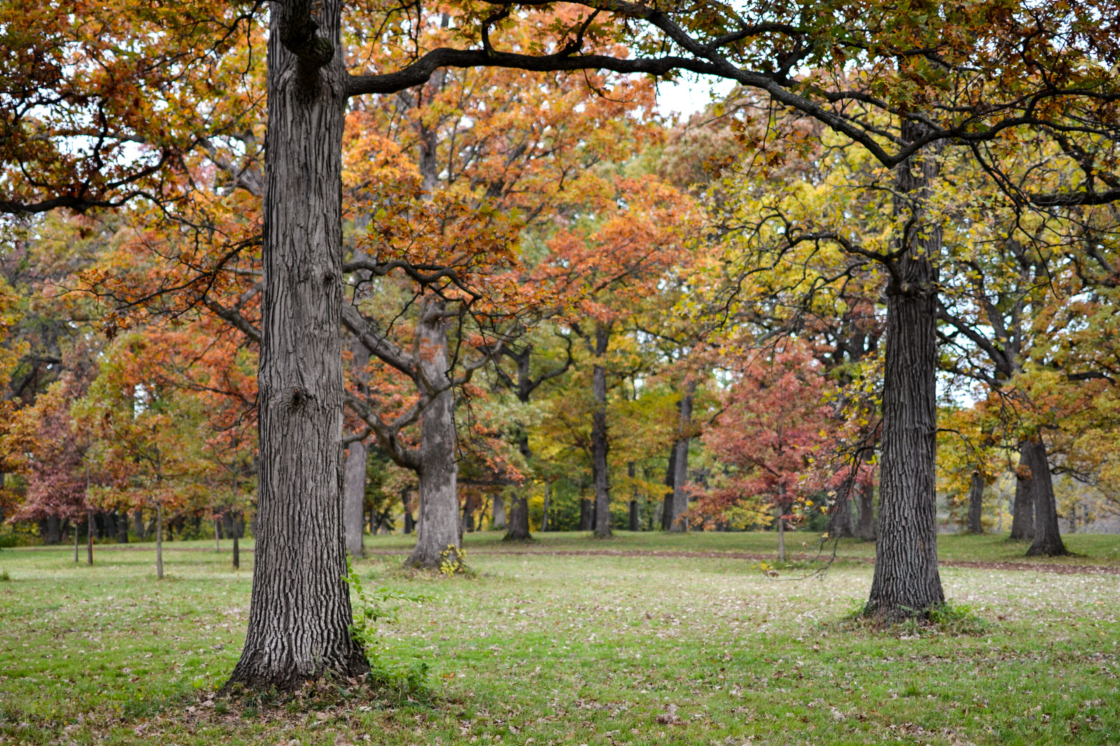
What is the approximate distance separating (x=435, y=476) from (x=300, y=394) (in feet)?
42.4

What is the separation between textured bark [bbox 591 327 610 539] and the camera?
35.9 meters

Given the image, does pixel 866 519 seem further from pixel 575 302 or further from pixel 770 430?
pixel 575 302

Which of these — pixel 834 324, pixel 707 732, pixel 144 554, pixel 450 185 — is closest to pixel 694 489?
pixel 834 324

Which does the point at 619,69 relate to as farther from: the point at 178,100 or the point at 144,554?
the point at 144,554

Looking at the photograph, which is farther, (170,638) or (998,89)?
(170,638)

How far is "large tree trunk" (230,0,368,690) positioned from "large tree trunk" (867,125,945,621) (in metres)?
7.39

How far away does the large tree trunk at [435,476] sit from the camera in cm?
1897

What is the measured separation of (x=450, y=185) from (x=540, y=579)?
10138 millimetres

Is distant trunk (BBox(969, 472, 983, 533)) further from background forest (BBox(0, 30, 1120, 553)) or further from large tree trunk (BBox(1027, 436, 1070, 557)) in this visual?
large tree trunk (BBox(1027, 436, 1070, 557))

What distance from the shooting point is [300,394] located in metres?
6.53

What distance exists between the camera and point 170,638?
10.1m

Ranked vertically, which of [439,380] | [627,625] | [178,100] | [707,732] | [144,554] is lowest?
[144,554]

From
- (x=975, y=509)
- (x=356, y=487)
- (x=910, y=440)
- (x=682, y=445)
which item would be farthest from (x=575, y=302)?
(x=975, y=509)

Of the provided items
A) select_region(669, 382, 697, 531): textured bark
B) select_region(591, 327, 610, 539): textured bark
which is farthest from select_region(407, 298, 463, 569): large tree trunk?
select_region(591, 327, 610, 539): textured bark
